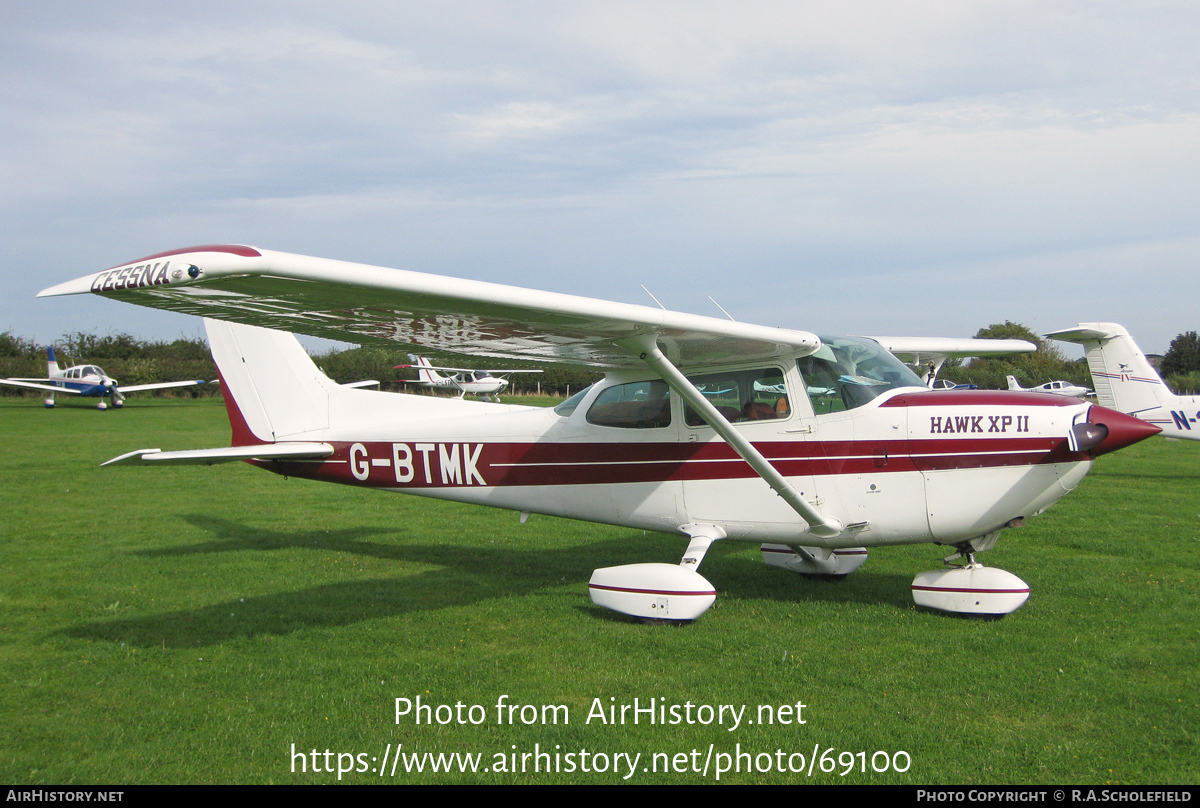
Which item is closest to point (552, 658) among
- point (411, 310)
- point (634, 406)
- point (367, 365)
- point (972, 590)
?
point (634, 406)

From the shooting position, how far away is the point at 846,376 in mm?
6070

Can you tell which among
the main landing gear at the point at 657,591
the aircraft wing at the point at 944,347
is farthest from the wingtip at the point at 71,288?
the aircraft wing at the point at 944,347

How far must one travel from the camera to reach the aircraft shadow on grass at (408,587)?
5961 mm

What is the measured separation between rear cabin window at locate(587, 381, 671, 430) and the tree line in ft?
131

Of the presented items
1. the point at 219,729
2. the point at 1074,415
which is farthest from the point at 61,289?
→ the point at 1074,415

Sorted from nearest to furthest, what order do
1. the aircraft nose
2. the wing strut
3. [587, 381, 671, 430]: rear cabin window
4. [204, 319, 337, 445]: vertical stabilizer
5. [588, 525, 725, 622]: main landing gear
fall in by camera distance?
the aircraft nose
the wing strut
[588, 525, 725, 622]: main landing gear
[587, 381, 671, 430]: rear cabin window
[204, 319, 337, 445]: vertical stabilizer

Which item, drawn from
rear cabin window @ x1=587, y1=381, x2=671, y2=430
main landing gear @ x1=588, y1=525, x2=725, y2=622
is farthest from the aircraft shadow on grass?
rear cabin window @ x1=587, y1=381, x2=671, y2=430

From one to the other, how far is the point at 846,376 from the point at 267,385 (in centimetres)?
579

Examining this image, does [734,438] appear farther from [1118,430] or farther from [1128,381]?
[1128,381]

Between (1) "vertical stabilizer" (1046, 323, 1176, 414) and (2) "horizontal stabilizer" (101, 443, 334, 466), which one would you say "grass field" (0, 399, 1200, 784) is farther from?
(1) "vertical stabilizer" (1046, 323, 1176, 414)

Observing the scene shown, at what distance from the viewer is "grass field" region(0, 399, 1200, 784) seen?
382cm

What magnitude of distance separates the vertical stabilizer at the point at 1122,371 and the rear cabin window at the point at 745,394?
10.2 m

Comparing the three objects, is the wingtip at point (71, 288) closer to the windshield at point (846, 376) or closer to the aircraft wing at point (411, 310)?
the aircraft wing at point (411, 310)

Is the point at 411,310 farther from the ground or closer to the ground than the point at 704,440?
farther from the ground
